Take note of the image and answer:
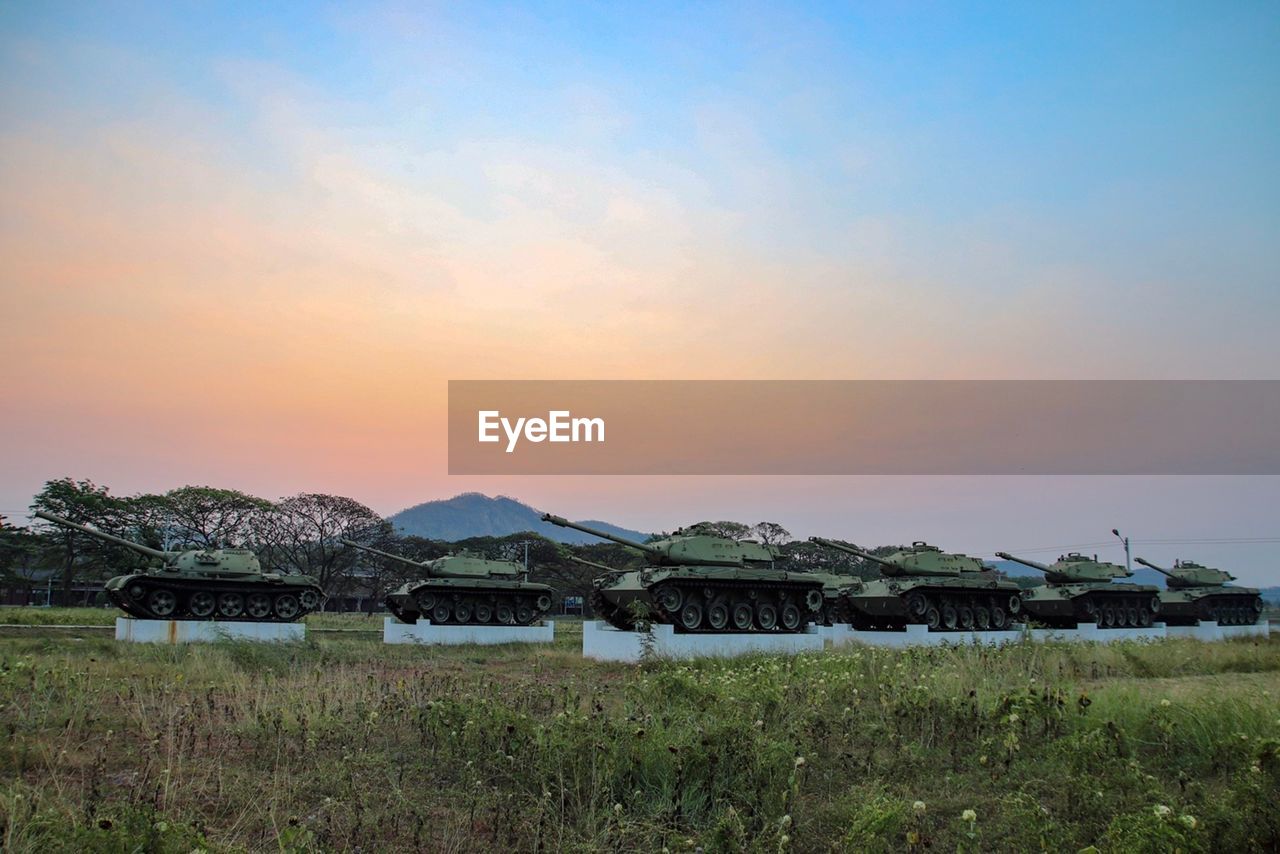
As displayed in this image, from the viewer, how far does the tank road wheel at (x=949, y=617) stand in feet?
91.2

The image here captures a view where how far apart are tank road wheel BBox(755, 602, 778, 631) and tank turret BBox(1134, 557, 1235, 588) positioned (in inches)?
904

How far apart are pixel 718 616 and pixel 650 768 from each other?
→ 16.5 metres

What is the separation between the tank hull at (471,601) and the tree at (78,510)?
22.2m

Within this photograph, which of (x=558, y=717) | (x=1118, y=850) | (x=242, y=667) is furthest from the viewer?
(x=242, y=667)

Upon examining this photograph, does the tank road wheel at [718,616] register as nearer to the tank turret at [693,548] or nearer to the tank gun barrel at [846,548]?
the tank turret at [693,548]

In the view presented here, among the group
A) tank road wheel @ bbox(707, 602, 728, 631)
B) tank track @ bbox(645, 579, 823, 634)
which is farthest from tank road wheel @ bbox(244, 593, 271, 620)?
tank road wheel @ bbox(707, 602, 728, 631)

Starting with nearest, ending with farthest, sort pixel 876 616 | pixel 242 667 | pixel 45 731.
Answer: pixel 45 731, pixel 242 667, pixel 876 616

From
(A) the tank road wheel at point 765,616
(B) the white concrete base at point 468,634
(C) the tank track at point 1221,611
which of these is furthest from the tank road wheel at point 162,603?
(C) the tank track at point 1221,611

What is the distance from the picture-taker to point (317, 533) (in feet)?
177

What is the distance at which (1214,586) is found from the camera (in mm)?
39688

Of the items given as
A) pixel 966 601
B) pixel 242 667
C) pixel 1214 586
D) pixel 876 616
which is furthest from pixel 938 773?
pixel 1214 586

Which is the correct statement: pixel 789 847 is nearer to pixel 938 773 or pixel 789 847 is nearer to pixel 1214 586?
pixel 938 773

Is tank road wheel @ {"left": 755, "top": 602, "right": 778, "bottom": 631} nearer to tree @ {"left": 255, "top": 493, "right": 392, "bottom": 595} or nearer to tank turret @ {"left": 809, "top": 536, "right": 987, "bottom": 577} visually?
tank turret @ {"left": 809, "top": 536, "right": 987, "bottom": 577}

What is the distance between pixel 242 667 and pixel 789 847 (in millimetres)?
11968
